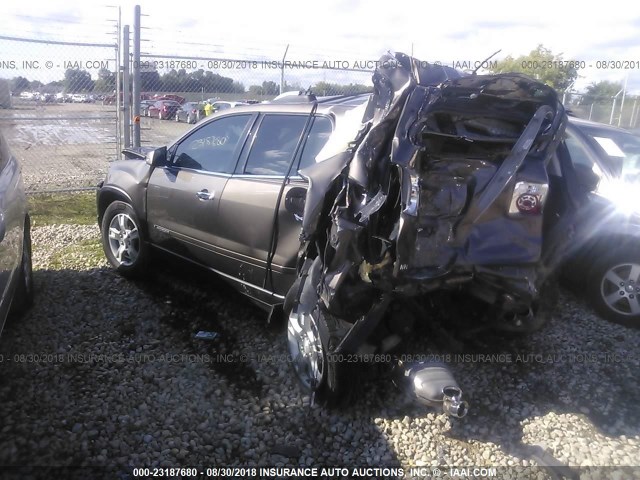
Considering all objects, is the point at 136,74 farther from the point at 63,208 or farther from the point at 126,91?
the point at 63,208

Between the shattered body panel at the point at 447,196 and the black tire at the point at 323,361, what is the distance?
187mm

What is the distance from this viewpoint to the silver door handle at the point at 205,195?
4.56m

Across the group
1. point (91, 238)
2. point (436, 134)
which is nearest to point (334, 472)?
point (436, 134)

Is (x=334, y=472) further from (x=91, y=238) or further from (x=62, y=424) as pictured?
(x=91, y=238)

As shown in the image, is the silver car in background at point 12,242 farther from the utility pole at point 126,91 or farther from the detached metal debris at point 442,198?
the utility pole at point 126,91

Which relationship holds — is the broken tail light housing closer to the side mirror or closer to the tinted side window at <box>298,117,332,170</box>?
the tinted side window at <box>298,117,332,170</box>

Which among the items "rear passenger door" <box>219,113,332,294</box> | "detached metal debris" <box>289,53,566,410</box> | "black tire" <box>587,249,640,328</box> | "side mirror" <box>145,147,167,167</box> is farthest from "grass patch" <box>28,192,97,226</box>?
"black tire" <box>587,249,640,328</box>

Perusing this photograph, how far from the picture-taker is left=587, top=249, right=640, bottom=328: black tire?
4730 mm

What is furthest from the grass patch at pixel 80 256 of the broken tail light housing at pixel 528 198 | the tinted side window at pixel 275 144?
the broken tail light housing at pixel 528 198

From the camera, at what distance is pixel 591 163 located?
498cm

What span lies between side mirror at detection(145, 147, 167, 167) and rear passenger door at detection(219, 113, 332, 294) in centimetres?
108

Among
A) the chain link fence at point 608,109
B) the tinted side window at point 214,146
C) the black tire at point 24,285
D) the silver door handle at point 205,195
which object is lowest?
the black tire at point 24,285

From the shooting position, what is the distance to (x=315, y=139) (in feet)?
13.4

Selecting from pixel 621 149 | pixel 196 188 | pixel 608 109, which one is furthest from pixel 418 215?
pixel 608 109
